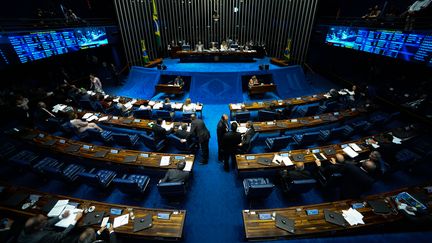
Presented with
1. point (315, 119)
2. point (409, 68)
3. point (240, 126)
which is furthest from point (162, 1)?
point (409, 68)

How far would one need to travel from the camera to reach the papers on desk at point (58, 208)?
382cm

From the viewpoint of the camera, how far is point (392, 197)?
13.4 feet

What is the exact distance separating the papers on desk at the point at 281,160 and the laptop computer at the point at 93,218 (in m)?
4.40

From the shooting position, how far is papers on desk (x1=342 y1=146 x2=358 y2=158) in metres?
5.36

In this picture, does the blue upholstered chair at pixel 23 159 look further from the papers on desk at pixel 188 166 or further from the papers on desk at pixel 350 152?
the papers on desk at pixel 350 152

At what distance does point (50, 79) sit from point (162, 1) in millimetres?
9908

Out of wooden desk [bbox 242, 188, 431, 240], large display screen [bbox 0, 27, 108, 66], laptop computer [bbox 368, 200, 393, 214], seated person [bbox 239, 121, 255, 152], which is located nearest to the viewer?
wooden desk [bbox 242, 188, 431, 240]

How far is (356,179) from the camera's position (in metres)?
4.01

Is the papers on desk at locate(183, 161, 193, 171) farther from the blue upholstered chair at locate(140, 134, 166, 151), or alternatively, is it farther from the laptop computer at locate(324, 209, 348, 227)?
the laptop computer at locate(324, 209, 348, 227)

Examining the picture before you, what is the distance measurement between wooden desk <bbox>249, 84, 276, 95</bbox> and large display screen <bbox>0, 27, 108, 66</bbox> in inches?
414

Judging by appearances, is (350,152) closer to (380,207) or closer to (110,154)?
(380,207)

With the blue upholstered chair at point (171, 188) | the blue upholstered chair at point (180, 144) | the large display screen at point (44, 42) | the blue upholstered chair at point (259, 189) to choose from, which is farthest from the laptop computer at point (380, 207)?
the large display screen at point (44, 42)

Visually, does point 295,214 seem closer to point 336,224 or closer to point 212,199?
point 336,224

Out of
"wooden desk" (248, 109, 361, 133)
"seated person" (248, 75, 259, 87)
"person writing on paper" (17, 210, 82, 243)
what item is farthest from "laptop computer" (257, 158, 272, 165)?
"seated person" (248, 75, 259, 87)
